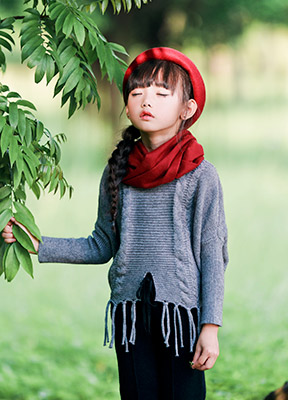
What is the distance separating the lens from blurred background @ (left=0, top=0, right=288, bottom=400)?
4.81 metres

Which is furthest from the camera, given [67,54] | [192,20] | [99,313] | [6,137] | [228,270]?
[192,20]

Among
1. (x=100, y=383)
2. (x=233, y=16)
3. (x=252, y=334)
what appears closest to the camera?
(x=100, y=383)

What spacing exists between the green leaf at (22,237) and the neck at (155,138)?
53 cm

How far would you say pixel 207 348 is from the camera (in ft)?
7.83

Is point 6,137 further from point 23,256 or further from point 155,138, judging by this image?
point 155,138

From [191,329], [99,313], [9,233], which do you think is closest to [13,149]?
[9,233]

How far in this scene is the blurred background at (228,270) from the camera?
481 centimetres

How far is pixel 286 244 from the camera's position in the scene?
8.19m

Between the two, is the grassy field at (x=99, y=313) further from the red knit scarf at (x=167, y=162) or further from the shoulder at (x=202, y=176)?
the shoulder at (x=202, y=176)

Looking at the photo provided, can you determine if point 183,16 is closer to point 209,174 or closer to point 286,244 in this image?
point 286,244

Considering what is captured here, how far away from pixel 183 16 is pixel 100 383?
13575mm

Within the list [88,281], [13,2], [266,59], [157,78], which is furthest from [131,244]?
[266,59]

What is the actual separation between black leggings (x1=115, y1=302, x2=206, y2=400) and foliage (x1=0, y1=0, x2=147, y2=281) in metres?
0.44

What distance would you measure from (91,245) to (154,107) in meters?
0.59
